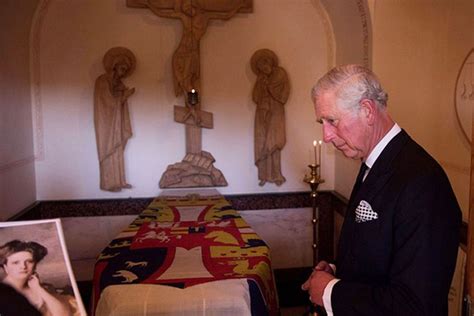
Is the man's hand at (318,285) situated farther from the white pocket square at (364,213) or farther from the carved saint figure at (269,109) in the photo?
the carved saint figure at (269,109)

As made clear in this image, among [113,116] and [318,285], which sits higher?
[113,116]

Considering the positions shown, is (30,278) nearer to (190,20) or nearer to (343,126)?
(343,126)

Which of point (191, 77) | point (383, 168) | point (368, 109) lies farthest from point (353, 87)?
point (191, 77)

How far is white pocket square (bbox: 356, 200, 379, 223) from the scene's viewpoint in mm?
1372

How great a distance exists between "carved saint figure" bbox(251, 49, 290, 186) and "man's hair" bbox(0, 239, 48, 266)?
12.0 ft

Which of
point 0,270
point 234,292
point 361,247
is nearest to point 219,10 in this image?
point 234,292

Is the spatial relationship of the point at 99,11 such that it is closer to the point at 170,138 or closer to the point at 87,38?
the point at 87,38

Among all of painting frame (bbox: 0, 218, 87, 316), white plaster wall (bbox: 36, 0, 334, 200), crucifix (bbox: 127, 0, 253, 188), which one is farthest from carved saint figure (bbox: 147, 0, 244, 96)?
painting frame (bbox: 0, 218, 87, 316)

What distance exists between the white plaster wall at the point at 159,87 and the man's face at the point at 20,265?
359 cm

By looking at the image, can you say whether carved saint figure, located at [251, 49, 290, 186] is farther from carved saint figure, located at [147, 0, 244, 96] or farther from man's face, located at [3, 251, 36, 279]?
man's face, located at [3, 251, 36, 279]

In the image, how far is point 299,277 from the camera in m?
4.67

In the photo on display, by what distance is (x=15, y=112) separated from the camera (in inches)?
152

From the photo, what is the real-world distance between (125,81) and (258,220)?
75.4 inches

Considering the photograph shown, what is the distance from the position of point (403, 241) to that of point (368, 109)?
0.40 metres
